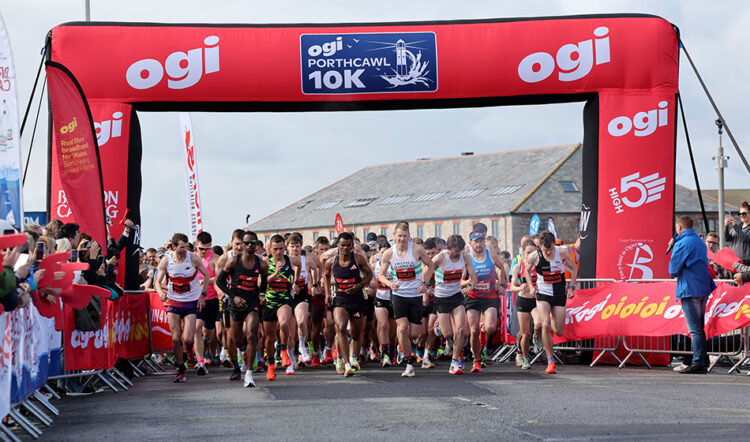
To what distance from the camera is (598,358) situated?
53.5 ft

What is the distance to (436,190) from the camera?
3420 inches

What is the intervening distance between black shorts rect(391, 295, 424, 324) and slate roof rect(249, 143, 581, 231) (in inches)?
2453

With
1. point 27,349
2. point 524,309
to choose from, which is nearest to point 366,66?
point 524,309

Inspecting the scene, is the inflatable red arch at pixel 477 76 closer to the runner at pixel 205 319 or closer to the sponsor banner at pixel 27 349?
the runner at pixel 205 319

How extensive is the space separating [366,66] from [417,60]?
786 millimetres

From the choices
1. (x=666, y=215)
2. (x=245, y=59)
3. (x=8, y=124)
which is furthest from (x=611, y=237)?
(x=8, y=124)

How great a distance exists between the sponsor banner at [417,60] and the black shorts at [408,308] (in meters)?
3.45

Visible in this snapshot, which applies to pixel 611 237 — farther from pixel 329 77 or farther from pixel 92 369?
pixel 92 369

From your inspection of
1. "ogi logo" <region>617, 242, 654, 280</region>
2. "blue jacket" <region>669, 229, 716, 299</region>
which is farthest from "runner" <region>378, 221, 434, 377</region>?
"ogi logo" <region>617, 242, 654, 280</region>

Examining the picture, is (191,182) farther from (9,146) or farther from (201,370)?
(9,146)

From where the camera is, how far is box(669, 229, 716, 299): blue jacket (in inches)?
568

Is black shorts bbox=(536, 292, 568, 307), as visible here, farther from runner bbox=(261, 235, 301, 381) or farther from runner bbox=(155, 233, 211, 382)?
runner bbox=(155, 233, 211, 382)

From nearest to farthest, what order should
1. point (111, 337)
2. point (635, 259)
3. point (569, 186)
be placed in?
point (111, 337)
point (635, 259)
point (569, 186)

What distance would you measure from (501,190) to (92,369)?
231 ft
